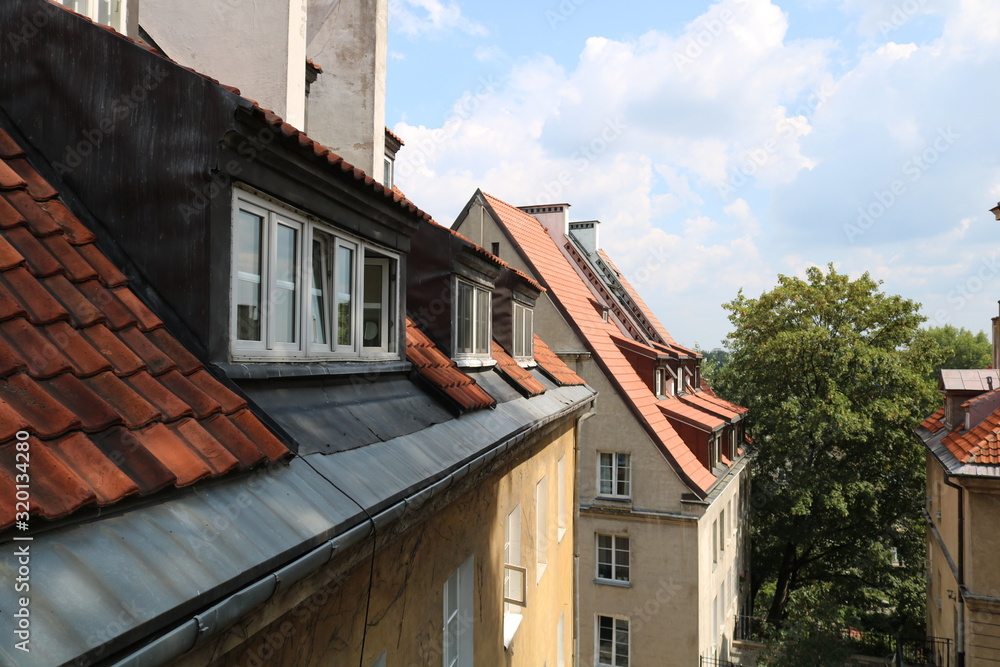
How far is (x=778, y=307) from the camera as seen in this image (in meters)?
29.6

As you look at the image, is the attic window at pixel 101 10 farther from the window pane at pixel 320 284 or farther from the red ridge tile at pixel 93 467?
the red ridge tile at pixel 93 467

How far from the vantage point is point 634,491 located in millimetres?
20250

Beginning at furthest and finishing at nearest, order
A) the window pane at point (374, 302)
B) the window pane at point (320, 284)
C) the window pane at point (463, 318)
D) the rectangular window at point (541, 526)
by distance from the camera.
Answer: the rectangular window at point (541, 526) → the window pane at point (463, 318) → the window pane at point (374, 302) → the window pane at point (320, 284)

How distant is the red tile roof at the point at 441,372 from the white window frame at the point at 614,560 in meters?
15.3

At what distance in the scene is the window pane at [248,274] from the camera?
3.54 metres

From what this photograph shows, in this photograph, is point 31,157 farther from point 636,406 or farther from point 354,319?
point 636,406

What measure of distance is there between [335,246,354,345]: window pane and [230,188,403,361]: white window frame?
2 cm

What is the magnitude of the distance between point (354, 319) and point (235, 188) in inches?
55.0

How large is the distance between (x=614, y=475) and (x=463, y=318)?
14.5 meters

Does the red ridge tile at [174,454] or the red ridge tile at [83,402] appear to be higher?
the red ridge tile at [83,402]

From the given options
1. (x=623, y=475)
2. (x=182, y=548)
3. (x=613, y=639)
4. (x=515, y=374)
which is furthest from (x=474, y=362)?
(x=613, y=639)

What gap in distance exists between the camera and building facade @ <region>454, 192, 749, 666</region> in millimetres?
19641

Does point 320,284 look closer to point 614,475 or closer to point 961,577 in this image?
point 961,577

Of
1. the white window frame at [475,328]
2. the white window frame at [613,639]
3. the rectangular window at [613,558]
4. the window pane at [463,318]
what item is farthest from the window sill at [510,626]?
the white window frame at [613,639]
